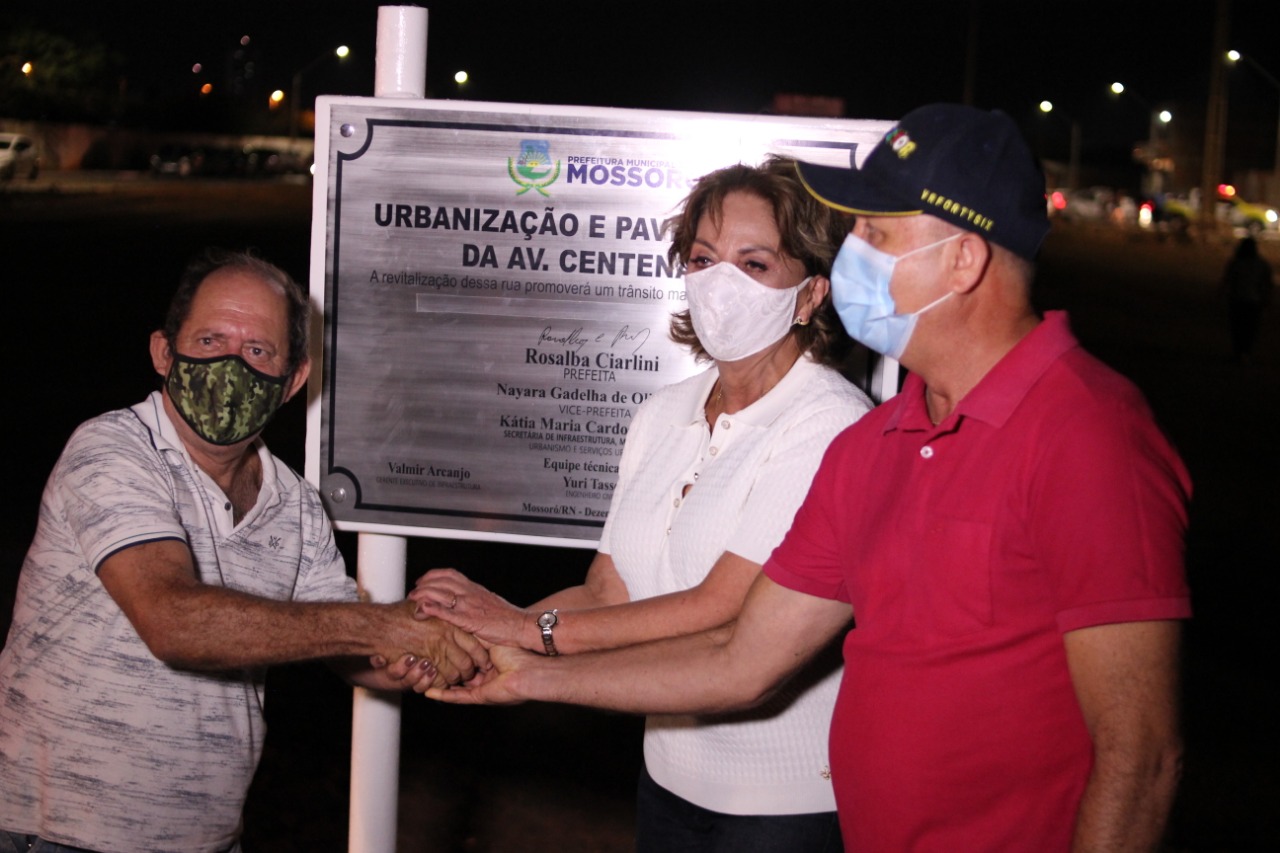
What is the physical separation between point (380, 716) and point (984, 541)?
2221 millimetres

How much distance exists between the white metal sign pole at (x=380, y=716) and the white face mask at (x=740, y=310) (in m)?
1.07

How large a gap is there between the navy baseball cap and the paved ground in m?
3.44

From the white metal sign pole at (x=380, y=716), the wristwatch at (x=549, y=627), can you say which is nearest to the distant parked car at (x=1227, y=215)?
the white metal sign pole at (x=380, y=716)

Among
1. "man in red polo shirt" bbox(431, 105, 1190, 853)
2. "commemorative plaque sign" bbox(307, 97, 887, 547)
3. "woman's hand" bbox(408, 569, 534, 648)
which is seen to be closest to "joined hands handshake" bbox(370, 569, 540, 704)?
"woman's hand" bbox(408, 569, 534, 648)

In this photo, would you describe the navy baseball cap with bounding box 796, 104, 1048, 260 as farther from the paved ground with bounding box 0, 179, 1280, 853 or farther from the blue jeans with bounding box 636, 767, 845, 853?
the paved ground with bounding box 0, 179, 1280, 853

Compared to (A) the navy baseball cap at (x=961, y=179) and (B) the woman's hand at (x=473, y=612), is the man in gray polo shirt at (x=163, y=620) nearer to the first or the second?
(B) the woman's hand at (x=473, y=612)

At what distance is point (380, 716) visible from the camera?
151 inches

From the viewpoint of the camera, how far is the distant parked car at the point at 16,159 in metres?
47.3

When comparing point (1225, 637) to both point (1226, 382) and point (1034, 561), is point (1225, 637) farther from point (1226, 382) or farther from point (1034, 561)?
point (1226, 382)

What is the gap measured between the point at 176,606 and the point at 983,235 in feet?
5.60

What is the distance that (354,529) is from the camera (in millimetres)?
3844

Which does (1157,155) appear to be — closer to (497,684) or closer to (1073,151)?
(1073,151)

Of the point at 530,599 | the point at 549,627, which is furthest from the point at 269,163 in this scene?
the point at 549,627

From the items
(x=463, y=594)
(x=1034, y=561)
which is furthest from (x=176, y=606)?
(x=1034, y=561)
